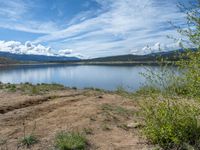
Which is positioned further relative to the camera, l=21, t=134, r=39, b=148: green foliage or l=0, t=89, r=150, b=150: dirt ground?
l=0, t=89, r=150, b=150: dirt ground

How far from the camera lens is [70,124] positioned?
9836 mm

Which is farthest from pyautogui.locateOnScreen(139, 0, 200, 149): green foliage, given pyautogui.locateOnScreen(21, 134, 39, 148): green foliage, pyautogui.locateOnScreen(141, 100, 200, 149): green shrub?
pyautogui.locateOnScreen(21, 134, 39, 148): green foliage

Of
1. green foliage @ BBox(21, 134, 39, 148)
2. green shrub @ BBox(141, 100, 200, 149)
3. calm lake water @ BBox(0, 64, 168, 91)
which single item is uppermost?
green shrub @ BBox(141, 100, 200, 149)

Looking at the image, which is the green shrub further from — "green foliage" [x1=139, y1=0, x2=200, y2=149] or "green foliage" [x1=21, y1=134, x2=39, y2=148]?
"green foliage" [x1=21, y1=134, x2=39, y2=148]

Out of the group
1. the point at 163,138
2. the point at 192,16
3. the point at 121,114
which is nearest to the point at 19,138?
the point at 163,138

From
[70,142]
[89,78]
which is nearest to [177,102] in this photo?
[70,142]

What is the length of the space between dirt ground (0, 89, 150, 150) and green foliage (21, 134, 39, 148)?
0.34 feet

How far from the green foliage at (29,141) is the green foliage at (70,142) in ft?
1.85

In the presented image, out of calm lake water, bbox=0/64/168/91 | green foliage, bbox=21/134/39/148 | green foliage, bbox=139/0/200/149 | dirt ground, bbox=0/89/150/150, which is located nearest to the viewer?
green foliage, bbox=139/0/200/149

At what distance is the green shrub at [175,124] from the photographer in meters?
7.09

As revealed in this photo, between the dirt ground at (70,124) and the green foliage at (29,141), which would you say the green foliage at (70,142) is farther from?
the green foliage at (29,141)

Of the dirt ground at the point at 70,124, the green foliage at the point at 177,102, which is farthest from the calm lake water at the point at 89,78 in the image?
the green foliage at the point at 177,102

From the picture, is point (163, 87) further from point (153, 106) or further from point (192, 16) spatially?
point (192, 16)

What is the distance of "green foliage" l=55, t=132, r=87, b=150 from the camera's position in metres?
7.57
